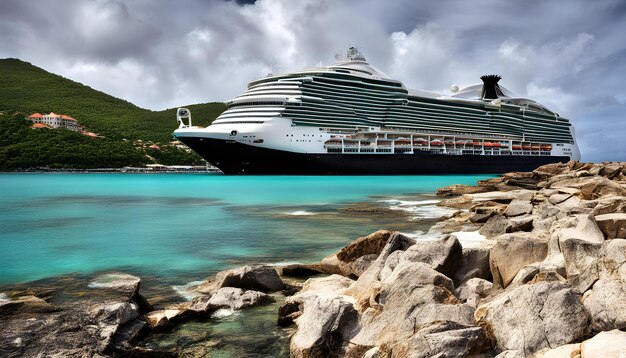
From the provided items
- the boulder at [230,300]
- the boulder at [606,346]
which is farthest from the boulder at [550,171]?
the boulder at [606,346]

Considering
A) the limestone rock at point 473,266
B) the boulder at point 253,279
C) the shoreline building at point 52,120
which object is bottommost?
the boulder at point 253,279

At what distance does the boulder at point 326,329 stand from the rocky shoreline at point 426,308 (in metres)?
0.01

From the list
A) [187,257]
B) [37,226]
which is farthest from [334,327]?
[37,226]

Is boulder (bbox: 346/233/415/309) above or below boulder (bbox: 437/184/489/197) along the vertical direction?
above

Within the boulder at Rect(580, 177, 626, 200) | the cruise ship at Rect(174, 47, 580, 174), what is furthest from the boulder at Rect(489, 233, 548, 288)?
the cruise ship at Rect(174, 47, 580, 174)

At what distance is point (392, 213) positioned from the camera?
23.2 m

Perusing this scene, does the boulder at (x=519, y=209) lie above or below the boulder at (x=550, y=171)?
below

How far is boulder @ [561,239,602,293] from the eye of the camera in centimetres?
568

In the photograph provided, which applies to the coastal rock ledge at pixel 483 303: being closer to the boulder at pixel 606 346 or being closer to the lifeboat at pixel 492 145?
Answer: the boulder at pixel 606 346

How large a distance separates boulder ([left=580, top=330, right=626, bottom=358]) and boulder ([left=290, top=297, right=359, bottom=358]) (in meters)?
2.40

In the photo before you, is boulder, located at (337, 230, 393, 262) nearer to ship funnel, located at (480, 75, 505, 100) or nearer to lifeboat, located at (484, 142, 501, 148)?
lifeboat, located at (484, 142, 501, 148)

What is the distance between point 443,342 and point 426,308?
697mm

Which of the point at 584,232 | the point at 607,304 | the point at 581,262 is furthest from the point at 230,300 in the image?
the point at 584,232

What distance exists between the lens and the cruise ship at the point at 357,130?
60.5 m
